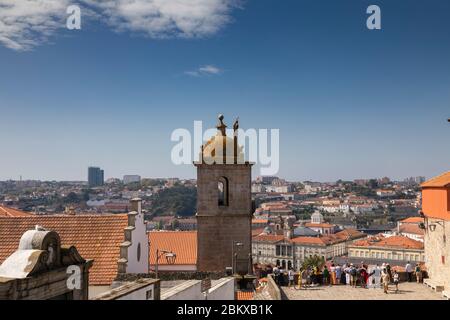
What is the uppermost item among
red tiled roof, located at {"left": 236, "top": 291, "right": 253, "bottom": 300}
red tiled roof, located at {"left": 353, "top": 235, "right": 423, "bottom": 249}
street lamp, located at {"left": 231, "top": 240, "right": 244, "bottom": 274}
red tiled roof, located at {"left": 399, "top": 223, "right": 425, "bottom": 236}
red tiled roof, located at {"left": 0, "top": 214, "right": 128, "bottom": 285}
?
red tiled roof, located at {"left": 0, "top": 214, "right": 128, "bottom": 285}

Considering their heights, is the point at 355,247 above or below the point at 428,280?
below

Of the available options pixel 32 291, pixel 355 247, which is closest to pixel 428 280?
pixel 32 291

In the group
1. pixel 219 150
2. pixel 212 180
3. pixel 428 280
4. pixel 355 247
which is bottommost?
pixel 355 247

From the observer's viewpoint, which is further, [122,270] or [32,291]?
[122,270]

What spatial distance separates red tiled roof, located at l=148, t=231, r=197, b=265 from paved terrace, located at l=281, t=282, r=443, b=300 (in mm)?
9912

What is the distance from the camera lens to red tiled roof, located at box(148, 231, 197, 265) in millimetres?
24047

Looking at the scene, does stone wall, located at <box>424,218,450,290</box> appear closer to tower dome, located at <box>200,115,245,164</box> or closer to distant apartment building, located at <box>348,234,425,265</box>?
tower dome, located at <box>200,115,245,164</box>

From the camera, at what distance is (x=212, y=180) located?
1684 cm

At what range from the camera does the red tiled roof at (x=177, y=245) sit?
24.0m

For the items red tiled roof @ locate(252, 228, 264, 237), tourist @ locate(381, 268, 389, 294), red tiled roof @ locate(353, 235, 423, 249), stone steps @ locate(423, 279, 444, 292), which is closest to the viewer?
tourist @ locate(381, 268, 389, 294)

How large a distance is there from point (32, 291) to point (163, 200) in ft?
578

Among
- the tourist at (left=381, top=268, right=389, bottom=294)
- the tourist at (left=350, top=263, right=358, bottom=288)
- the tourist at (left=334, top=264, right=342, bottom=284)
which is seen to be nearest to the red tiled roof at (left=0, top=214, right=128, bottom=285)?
the tourist at (left=334, top=264, right=342, bottom=284)

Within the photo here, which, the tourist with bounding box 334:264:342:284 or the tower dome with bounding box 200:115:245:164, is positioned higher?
the tower dome with bounding box 200:115:245:164
